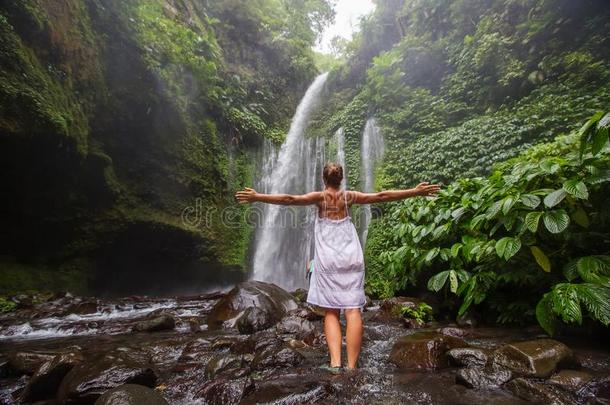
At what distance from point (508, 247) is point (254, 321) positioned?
10.8 feet

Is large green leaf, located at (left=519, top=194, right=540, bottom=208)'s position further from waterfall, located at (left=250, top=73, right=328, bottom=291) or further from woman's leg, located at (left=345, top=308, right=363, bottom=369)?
waterfall, located at (left=250, top=73, right=328, bottom=291)

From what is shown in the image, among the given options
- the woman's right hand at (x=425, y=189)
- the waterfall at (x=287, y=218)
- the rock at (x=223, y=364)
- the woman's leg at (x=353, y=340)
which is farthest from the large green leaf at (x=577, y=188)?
the waterfall at (x=287, y=218)

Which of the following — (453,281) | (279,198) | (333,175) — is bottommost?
(453,281)

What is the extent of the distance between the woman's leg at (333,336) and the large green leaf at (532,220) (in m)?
1.88

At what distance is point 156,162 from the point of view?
977cm

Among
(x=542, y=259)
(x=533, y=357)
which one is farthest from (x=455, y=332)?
(x=533, y=357)

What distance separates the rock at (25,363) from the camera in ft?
9.39

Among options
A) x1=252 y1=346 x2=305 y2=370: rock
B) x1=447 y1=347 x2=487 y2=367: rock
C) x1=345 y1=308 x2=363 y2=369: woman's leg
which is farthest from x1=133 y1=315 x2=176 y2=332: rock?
x1=447 y1=347 x2=487 y2=367: rock

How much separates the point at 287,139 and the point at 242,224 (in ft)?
17.4

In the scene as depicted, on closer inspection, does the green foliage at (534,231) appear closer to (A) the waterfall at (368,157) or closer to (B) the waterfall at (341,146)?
(A) the waterfall at (368,157)

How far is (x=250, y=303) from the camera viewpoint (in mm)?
5293

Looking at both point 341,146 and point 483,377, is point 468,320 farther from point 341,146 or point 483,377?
point 341,146

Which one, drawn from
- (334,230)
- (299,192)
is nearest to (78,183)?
(299,192)

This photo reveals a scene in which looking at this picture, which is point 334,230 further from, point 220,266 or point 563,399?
point 220,266
